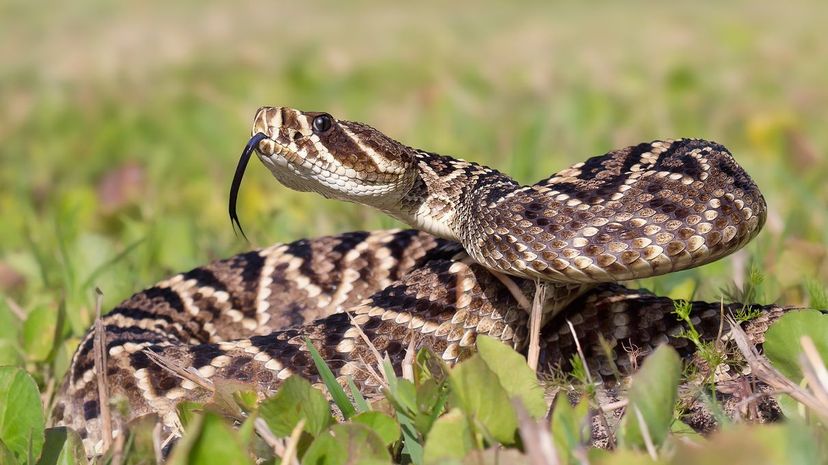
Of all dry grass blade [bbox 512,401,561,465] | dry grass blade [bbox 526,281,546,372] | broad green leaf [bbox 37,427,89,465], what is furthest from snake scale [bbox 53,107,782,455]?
dry grass blade [bbox 512,401,561,465]

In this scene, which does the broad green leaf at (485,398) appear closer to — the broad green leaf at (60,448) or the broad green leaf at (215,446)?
the broad green leaf at (215,446)

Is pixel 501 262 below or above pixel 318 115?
below

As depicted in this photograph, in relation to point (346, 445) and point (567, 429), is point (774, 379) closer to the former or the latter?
point (567, 429)

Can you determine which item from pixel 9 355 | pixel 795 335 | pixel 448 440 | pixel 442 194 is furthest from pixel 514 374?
pixel 9 355

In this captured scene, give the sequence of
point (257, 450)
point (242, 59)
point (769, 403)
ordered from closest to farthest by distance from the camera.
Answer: point (257, 450), point (769, 403), point (242, 59)

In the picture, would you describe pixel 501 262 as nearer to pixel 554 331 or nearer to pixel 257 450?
pixel 554 331

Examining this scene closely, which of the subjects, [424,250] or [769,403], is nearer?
[769,403]

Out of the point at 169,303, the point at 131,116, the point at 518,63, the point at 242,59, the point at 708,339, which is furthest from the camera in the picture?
the point at 242,59


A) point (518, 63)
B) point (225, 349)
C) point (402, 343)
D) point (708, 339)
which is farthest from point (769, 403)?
point (518, 63)

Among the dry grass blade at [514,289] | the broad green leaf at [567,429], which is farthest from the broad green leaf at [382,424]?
the dry grass blade at [514,289]
